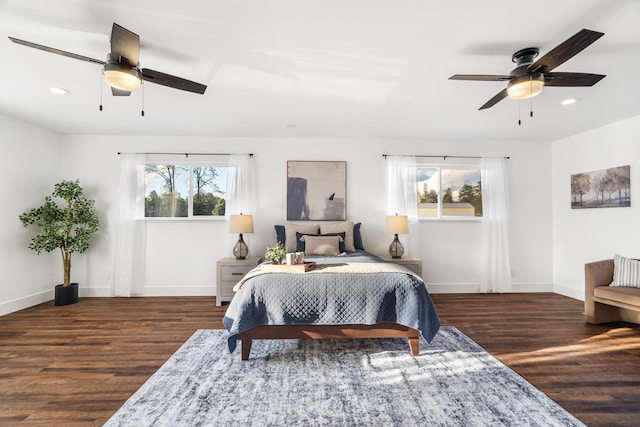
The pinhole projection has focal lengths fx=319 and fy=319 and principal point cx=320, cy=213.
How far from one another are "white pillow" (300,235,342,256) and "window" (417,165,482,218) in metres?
1.75

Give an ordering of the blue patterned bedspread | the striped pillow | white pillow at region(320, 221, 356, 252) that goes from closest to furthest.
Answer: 1. the blue patterned bedspread
2. the striped pillow
3. white pillow at region(320, 221, 356, 252)

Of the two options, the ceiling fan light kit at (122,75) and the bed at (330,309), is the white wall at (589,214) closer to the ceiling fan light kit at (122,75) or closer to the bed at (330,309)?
the bed at (330,309)

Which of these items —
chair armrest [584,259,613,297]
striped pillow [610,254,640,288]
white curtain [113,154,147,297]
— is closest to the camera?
striped pillow [610,254,640,288]

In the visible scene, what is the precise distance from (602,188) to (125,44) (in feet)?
18.2

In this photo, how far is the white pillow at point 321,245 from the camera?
4.12 meters

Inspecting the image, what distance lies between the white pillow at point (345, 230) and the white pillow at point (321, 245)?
22cm

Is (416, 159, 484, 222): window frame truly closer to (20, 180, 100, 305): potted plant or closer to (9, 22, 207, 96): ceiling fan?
(9, 22, 207, 96): ceiling fan

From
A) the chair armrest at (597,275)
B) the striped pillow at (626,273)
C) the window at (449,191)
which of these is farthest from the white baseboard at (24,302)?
the striped pillow at (626,273)

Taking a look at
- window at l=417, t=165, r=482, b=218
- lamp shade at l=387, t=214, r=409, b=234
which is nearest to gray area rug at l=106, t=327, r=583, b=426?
lamp shade at l=387, t=214, r=409, b=234

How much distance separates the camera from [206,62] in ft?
8.43

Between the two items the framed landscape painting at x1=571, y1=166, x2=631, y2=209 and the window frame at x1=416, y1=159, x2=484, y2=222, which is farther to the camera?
the window frame at x1=416, y1=159, x2=484, y2=222

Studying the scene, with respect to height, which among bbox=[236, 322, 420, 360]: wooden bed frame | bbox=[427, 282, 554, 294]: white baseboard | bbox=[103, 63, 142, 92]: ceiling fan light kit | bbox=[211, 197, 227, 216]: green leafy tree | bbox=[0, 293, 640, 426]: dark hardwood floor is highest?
bbox=[103, 63, 142, 92]: ceiling fan light kit

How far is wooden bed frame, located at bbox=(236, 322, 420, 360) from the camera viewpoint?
8.50 feet

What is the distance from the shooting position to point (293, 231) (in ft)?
14.7
